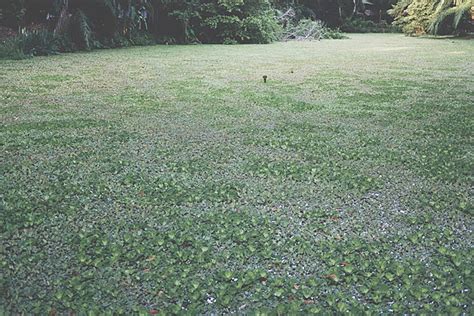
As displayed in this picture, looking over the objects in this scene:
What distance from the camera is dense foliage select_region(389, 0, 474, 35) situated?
11.6m

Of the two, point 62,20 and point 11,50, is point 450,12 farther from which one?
point 11,50

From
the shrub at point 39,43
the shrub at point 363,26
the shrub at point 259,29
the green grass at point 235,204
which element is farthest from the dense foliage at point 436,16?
the shrub at point 39,43

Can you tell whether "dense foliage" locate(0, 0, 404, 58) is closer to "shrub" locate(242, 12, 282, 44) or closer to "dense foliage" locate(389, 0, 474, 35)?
"shrub" locate(242, 12, 282, 44)

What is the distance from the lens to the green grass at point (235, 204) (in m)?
1.16

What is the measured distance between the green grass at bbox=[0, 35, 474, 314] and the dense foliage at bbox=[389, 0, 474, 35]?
947 centimetres

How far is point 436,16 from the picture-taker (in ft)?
40.2

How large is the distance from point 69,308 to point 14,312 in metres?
0.13

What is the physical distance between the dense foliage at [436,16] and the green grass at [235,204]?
9.47 metres

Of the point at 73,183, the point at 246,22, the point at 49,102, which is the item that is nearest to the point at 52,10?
the point at 246,22

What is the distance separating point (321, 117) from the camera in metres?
3.12

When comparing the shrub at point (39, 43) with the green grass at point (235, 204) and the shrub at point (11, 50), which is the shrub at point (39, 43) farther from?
the green grass at point (235, 204)

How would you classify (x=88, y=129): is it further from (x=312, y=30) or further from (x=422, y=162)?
(x=312, y=30)

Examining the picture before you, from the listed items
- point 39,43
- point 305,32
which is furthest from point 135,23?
point 305,32

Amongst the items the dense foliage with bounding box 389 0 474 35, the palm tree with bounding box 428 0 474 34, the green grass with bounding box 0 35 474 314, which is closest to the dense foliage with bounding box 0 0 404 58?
the dense foliage with bounding box 389 0 474 35
